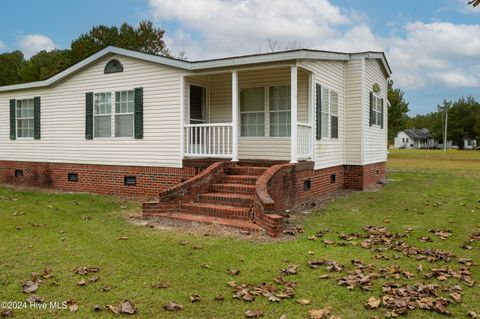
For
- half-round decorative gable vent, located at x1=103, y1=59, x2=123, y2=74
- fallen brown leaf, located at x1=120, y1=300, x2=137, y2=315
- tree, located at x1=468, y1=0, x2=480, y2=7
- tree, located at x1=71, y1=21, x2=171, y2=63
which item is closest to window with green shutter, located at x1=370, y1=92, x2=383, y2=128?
half-round decorative gable vent, located at x1=103, y1=59, x2=123, y2=74

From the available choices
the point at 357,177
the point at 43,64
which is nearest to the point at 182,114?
the point at 357,177

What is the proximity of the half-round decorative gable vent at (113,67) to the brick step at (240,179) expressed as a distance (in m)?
4.97

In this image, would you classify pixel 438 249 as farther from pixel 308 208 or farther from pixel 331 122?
pixel 331 122

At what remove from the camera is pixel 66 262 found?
5.51m

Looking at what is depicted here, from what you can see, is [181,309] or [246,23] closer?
[181,309]

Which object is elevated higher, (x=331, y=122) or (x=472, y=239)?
(x=331, y=122)

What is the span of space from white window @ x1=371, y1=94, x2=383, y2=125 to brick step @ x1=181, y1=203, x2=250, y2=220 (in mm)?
8153

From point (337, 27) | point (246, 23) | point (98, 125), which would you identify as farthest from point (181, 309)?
point (246, 23)

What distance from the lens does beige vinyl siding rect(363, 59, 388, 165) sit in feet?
44.8

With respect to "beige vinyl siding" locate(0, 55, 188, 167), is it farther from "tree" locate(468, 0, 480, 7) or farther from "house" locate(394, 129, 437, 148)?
"house" locate(394, 129, 437, 148)

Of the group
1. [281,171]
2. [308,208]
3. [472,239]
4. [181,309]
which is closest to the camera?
[181,309]

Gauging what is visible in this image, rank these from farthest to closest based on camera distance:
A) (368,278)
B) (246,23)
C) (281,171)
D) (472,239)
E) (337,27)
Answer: (246,23) < (337,27) < (281,171) < (472,239) < (368,278)

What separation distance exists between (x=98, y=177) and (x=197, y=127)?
366cm

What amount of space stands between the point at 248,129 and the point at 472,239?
678cm
